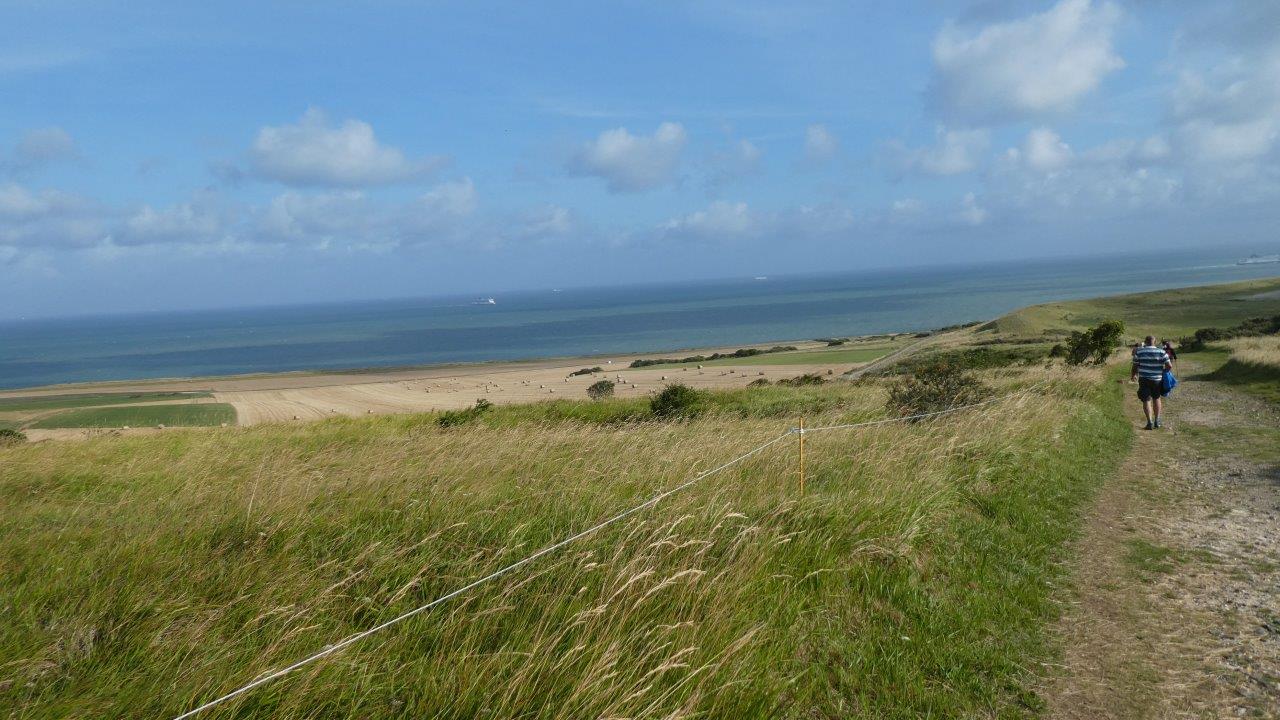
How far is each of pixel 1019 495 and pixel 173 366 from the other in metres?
142

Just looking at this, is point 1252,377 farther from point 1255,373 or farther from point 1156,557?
point 1156,557

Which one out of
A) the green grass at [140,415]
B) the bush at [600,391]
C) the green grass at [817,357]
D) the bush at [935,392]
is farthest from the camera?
the green grass at [817,357]

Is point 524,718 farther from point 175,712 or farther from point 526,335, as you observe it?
point 526,335

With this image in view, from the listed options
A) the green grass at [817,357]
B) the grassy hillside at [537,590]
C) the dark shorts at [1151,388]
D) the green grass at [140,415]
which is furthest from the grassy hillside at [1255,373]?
the green grass at [140,415]

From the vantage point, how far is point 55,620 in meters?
3.54

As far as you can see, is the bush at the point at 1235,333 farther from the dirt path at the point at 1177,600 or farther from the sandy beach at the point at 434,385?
the dirt path at the point at 1177,600

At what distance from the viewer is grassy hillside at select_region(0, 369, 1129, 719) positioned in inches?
131

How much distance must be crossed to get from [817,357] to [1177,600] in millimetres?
65297

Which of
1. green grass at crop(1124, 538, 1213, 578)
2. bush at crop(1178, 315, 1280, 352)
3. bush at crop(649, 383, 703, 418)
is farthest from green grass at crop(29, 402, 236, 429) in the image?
bush at crop(1178, 315, 1280, 352)

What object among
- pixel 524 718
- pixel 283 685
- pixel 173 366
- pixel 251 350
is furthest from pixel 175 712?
pixel 251 350

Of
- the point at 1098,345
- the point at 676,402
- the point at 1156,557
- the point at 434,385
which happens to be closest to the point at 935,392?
the point at 1156,557

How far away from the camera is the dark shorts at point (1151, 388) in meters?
14.9

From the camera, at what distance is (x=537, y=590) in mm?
4242

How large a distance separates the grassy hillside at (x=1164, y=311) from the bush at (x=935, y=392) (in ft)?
170
